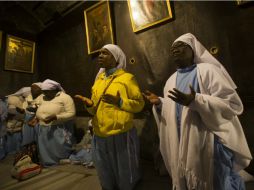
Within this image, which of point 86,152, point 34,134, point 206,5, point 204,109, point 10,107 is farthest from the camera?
point 10,107

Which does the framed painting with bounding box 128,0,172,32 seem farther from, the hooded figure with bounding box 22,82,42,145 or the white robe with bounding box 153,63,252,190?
the hooded figure with bounding box 22,82,42,145

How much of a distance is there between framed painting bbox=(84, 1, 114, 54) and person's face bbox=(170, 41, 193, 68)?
248 cm

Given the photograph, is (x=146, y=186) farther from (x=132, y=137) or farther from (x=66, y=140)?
(x=66, y=140)

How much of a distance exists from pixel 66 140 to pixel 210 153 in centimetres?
289

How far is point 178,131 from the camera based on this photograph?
6.41ft

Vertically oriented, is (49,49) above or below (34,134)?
above

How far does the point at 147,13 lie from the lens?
3.68m

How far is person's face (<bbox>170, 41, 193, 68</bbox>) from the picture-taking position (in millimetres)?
2012

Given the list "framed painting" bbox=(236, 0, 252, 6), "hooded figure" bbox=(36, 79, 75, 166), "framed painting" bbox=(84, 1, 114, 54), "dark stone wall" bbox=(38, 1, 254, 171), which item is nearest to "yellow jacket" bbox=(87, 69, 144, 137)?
"dark stone wall" bbox=(38, 1, 254, 171)

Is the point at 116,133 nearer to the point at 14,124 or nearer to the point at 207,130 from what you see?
the point at 207,130

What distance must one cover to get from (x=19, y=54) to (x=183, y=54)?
5.59 m

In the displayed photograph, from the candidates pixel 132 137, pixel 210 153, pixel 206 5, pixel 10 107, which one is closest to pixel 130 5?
pixel 206 5

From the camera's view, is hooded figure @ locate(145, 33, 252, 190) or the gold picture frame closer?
hooded figure @ locate(145, 33, 252, 190)

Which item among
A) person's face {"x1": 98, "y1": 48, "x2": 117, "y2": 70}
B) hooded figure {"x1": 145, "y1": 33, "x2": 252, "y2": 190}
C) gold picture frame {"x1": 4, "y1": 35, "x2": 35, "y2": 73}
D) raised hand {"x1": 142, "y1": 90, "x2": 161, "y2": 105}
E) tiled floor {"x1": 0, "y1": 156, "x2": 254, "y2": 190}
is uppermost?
gold picture frame {"x1": 4, "y1": 35, "x2": 35, "y2": 73}
